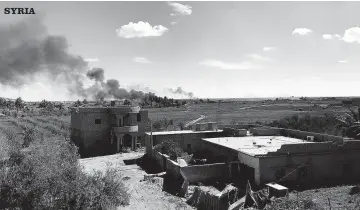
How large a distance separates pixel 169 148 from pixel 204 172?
25.3ft

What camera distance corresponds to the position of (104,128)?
43.7 m

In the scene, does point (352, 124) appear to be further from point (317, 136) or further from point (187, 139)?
point (187, 139)

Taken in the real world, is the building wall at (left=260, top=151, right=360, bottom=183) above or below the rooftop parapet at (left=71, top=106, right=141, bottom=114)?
below

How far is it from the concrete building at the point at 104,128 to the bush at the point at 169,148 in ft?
28.1

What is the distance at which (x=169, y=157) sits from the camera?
107ft

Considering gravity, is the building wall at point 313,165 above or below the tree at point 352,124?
below

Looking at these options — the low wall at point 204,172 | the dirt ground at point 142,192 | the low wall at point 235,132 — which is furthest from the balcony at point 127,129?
the low wall at point 204,172

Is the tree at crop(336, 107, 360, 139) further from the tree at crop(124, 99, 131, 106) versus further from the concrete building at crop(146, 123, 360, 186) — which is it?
the tree at crop(124, 99, 131, 106)

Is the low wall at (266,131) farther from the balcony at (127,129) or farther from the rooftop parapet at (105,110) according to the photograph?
the rooftop parapet at (105,110)

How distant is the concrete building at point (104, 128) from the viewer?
140 ft

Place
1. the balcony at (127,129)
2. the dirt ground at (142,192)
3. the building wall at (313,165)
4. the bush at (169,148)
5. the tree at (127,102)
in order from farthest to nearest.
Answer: the tree at (127,102) → the balcony at (127,129) → the bush at (169,148) → the building wall at (313,165) → the dirt ground at (142,192)

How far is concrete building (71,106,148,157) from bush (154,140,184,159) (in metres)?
8.56

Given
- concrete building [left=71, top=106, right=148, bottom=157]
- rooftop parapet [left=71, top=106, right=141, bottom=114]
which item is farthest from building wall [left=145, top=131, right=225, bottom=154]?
rooftop parapet [left=71, top=106, right=141, bottom=114]

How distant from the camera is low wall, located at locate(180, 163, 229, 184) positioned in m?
27.2
